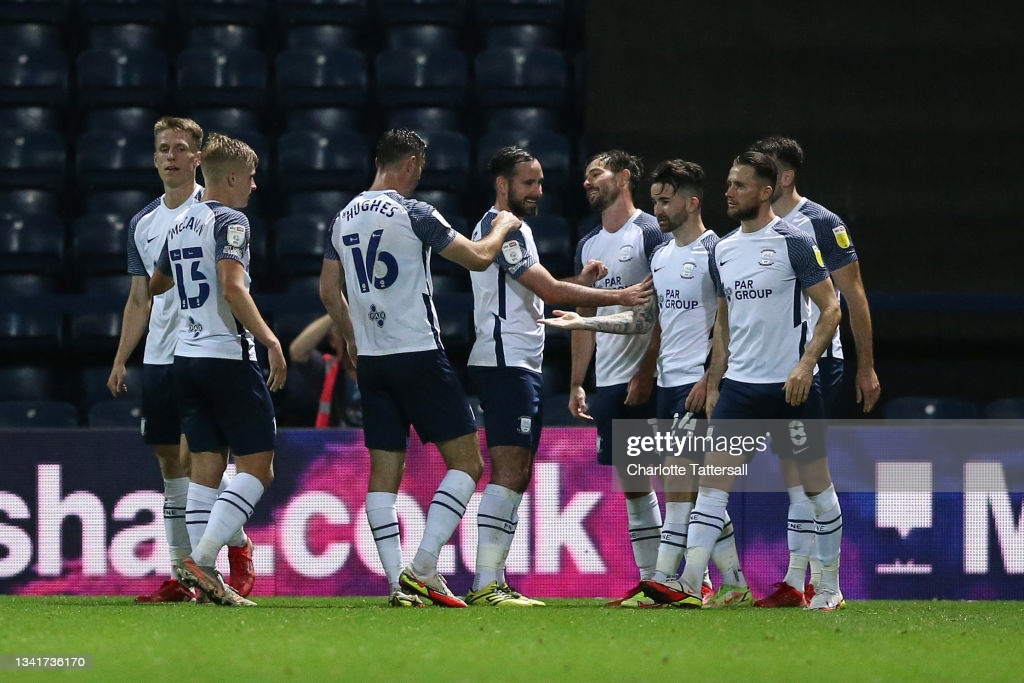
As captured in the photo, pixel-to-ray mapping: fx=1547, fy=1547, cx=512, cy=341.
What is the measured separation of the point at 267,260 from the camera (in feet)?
39.2

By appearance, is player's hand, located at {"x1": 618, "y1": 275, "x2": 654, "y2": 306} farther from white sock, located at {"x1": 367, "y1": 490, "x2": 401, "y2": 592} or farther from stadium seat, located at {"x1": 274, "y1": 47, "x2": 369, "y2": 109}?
stadium seat, located at {"x1": 274, "y1": 47, "x2": 369, "y2": 109}

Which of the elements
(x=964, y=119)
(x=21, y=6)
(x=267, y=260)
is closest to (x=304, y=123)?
(x=267, y=260)

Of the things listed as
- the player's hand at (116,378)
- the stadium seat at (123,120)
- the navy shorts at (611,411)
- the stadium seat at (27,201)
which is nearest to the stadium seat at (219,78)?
the stadium seat at (123,120)

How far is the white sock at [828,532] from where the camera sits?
7003 millimetres

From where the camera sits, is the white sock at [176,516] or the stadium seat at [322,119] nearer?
the white sock at [176,516]

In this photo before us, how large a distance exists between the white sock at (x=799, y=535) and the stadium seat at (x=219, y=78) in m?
7.15

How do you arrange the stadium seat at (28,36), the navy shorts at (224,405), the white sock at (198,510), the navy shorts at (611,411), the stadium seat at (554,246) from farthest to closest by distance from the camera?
the stadium seat at (28,36)
the stadium seat at (554,246)
the navy shorts at (611,411)
the white sock at (198,510)
the navy shorts at (224,405)

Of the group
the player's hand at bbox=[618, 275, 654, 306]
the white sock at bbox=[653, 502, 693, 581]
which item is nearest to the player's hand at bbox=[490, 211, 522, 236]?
the player's hand at bbox=[618, 275, 654, 306]

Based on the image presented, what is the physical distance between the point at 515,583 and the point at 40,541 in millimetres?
2594

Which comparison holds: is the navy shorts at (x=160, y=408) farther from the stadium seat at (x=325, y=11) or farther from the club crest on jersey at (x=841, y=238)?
the stadium seat at (x=325, y=11)

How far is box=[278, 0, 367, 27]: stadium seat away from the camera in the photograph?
1371 centimetres

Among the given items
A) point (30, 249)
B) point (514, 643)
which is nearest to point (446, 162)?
point (30, 249)

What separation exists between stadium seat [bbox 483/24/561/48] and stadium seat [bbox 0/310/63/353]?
458 cm

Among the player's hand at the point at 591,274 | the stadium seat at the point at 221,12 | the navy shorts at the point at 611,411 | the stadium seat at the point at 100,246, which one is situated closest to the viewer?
the player's hand at the point at 591,274
